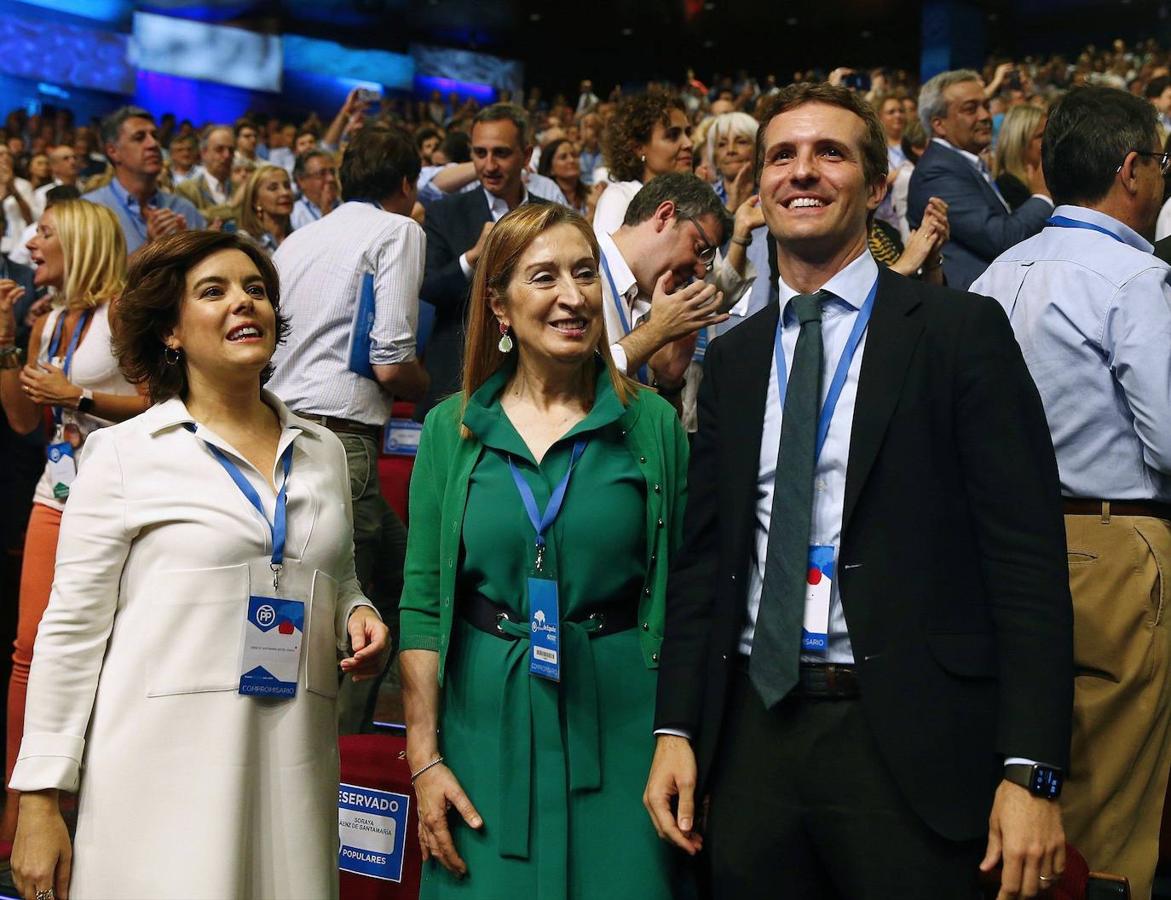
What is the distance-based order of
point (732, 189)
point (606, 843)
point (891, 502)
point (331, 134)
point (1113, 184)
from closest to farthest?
1. point (891, 502)
2. point (606, 843)
3. point (1113, 184)
4. point (732, 189)
5. point (331, 134)

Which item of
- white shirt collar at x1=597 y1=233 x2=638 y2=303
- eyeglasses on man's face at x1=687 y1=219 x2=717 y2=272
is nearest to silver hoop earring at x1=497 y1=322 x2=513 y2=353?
white shirt collar at x1=597 y1=233 x2=638 y2=303

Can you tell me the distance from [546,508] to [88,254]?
7.91 feet

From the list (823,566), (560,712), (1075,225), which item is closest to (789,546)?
(823,566)

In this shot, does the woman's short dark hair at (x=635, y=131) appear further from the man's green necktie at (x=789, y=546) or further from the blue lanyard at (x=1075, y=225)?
the man's green necktie at (x=789, y=546)

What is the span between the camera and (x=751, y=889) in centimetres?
192

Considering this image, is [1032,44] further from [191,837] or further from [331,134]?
[191,837]

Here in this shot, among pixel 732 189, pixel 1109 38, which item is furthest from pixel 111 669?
pixel 1109 38

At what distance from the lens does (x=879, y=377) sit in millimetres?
1894

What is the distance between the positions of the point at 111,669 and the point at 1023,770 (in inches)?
57.0

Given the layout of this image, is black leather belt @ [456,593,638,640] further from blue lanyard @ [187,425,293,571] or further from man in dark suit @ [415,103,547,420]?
man in dark suit @ [415,103,547,420]

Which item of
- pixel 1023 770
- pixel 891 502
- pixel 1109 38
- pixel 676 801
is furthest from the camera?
pixel 1109 38

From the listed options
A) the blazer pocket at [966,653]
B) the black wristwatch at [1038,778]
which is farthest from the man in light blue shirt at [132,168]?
the black wristwatch at [1038,778]

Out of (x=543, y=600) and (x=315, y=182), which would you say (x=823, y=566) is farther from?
(x=315, y=182)

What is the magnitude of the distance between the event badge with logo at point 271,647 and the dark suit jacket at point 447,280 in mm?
1887
